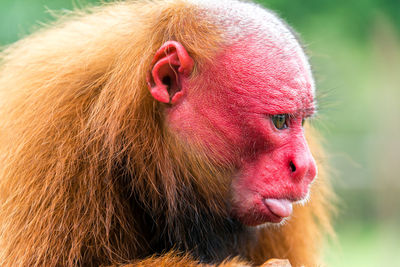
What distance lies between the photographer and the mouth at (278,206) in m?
2.62

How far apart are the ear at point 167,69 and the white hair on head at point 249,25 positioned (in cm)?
23

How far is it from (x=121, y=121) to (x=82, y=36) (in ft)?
2.39

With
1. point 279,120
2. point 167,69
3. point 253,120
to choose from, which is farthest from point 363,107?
point 167,69

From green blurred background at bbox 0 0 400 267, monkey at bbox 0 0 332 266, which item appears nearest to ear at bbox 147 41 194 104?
monkey at bbox 0 0 332 266

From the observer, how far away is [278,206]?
8.60ft

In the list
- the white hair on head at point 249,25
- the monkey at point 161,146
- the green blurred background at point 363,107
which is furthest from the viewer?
the green blurred background at point 363,107

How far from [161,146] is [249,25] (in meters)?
0.74

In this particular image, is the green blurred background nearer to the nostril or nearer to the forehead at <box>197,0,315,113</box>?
the forehead at <box>197,0,315,113</box>

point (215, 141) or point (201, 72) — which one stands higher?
point (201, 72)

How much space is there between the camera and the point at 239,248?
310cm

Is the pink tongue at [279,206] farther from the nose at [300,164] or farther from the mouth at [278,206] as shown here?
the nose at [300,164]

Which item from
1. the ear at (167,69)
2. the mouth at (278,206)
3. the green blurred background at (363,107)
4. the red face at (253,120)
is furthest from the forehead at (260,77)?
the green blurred background at (363,107)

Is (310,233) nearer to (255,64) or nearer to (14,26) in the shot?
(255,64)

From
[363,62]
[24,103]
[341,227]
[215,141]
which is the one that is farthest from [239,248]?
[363,62]
